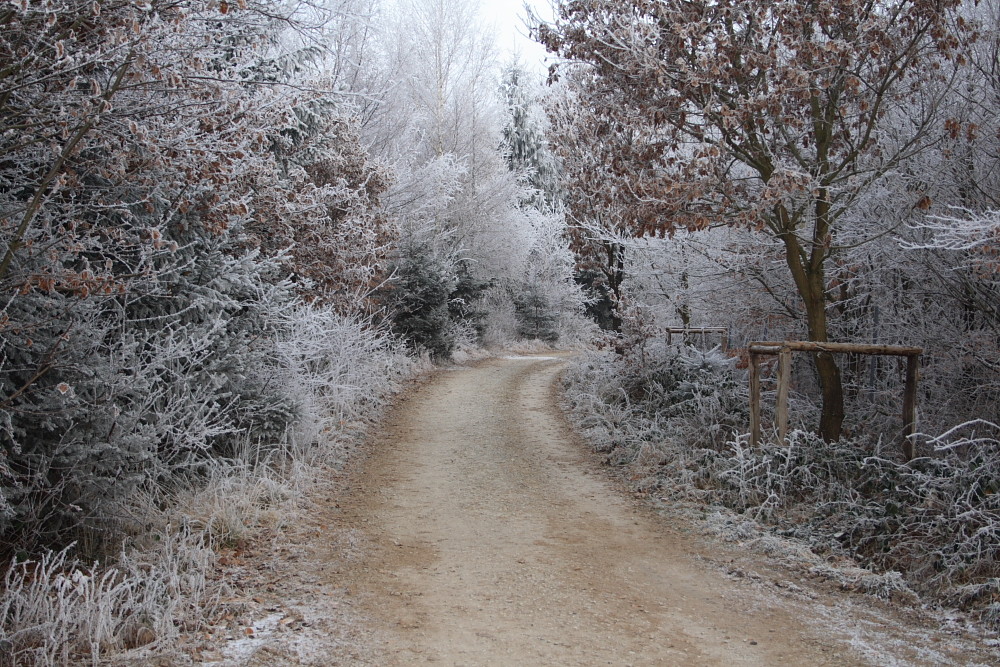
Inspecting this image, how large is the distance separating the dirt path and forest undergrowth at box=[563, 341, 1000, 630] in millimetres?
515

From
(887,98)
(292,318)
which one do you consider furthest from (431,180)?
(887,98)

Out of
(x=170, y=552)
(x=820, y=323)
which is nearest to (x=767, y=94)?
(x=820, y=323)

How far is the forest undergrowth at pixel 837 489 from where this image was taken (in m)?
5.10

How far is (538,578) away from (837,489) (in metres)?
3.05

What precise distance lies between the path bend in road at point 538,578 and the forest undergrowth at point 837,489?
690 mm

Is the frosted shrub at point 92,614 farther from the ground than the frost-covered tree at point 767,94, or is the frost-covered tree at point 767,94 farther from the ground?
the frost-covered tree at point 767,94

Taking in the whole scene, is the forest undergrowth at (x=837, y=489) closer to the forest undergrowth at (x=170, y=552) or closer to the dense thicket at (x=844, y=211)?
the dense thicket at (x=844, y=211)

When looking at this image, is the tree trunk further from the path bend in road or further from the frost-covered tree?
the path bend in road

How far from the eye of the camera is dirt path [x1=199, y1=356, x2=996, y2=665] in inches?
162

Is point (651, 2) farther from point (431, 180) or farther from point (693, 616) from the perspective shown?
point (431, 180)

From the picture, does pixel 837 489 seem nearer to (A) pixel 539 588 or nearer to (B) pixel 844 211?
(B) pixel 844 211

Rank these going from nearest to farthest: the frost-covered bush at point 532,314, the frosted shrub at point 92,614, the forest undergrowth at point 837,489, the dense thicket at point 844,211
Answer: the frosted shrub at point 92,614 < the forest undergrowth at point 837,489 < the dense thicket at point 844,211 < the frost-covered bush at point 532,314

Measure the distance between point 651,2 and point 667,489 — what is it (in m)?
4.93

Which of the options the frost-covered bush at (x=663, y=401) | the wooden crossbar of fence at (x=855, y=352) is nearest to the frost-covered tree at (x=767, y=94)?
the wooden crossbar of fence at (x=855, y=352)
